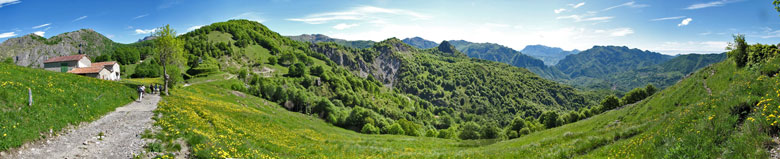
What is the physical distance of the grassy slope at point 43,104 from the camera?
1606 cm

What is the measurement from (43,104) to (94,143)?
24.6 feet

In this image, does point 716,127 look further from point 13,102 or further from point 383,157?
point 13,102

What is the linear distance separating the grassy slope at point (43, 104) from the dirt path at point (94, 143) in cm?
59

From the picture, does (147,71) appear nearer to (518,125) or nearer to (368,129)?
(368,129)

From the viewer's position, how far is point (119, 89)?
36875mm

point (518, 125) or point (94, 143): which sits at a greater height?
point (94, 143)

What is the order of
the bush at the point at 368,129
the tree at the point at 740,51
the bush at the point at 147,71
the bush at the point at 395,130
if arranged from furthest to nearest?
1. the bush at the point at 147,71
2. the bush at the point at 395,130
3. the bush at the point at 368,129
4. the tree at the point at 740,51

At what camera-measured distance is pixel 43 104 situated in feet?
68.0

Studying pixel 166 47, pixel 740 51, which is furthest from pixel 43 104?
pixel 740 51

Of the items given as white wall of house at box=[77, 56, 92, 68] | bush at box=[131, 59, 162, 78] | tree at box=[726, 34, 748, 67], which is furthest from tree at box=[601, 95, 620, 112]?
white wall of house at box=[77, 56, 92, 68]

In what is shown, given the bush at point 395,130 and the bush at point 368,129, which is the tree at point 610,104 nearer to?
the bush at point 395,130

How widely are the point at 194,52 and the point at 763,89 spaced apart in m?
192

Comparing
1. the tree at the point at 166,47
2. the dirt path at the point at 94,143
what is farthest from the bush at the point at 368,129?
the dirt path at the point at 94,143

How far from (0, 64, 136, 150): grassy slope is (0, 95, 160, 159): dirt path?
1.95ft
